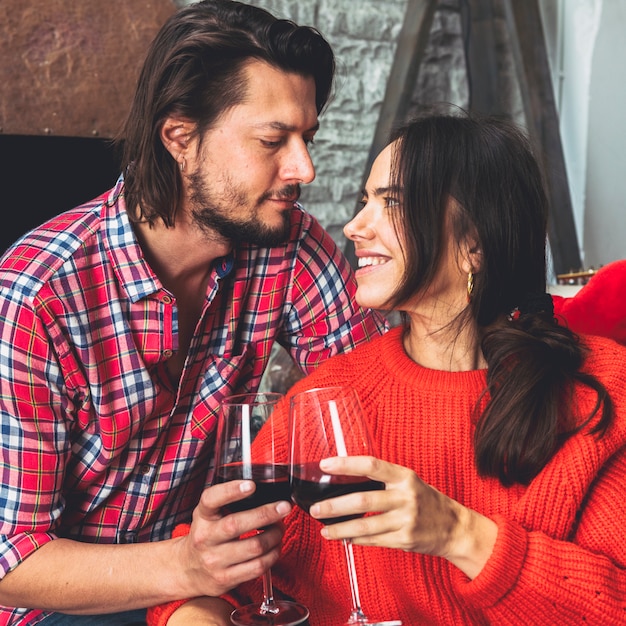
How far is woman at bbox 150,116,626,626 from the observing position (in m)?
1.09

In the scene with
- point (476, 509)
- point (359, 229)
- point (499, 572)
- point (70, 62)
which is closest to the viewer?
point (499, 572)

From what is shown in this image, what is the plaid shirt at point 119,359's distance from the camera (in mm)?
1391

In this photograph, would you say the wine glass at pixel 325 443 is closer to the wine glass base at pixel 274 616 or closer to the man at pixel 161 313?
the wine glass base at pixel 274 616

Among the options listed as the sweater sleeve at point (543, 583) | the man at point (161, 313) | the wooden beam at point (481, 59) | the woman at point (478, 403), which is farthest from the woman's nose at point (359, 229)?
the wooden beam at point (481, 59)

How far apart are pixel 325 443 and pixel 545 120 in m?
2.74

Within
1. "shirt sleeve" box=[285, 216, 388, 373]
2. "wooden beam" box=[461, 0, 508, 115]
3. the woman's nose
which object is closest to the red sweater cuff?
the woman's nose

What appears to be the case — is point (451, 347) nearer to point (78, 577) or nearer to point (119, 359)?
point (119, 359)

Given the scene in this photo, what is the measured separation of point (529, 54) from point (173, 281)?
88.8 inches

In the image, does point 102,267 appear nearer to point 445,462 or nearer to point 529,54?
point 445,462

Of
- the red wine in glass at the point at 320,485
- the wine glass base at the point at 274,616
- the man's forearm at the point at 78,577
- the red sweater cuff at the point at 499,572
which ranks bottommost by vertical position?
the man's forearm at the point at 78,577

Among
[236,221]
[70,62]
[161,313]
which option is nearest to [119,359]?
[161,313]

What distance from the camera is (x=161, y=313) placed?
61.5 inches

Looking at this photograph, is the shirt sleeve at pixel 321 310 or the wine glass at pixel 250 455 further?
the shirt sleeve at pixel 321 310

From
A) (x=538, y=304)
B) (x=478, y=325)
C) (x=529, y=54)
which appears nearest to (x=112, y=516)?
(x=478, y=325)
